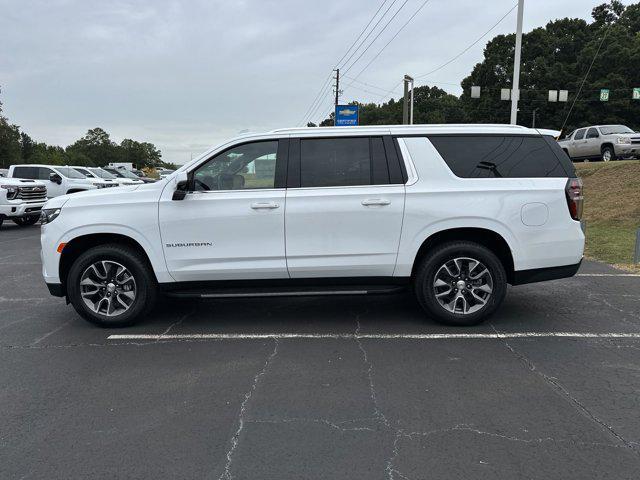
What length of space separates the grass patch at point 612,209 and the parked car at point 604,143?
140cm

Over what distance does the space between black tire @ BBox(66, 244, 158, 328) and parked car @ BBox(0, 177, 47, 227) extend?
12432 mm

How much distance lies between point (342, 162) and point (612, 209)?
12.5m

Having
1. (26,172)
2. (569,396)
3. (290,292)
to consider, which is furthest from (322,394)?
(26,172)

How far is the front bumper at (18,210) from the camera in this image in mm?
15461

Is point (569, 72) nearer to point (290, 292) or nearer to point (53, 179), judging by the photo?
point (53, 179)

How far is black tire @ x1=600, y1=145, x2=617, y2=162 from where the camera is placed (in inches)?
821

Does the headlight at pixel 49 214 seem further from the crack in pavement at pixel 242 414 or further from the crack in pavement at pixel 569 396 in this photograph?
the crack in pavement at pixel 569 396

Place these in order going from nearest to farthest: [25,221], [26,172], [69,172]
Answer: [25,221] → [26,172] → [69,172]

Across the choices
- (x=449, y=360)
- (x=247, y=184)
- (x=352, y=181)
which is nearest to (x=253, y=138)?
(x=247, y=184)

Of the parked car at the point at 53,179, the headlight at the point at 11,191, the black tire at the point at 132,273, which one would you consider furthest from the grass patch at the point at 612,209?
the parked car at the point at 53,179

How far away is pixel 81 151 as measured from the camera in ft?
497

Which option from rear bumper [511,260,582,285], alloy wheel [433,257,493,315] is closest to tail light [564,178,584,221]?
rear bumper [511,260,582,285]

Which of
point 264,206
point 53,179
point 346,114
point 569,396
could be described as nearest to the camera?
point 569,396

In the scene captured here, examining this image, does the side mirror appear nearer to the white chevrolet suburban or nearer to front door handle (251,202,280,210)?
the white chevrolet suburban
